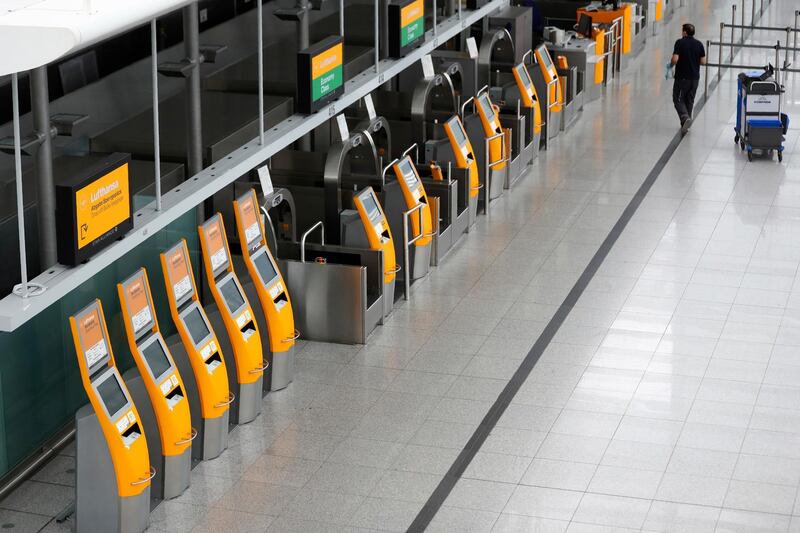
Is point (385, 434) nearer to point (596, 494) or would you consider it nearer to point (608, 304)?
point (596, 494)

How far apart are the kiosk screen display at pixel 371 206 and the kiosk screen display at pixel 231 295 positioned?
82.0 inches

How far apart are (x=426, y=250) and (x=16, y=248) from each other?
14.4 ft

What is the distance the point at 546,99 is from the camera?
15.9 m

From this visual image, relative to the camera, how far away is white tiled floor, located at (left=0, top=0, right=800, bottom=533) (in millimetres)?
8477

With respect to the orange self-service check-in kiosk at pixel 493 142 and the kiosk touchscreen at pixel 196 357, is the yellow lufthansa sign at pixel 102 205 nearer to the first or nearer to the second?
the kiosk touchscreen at pixel 196 357

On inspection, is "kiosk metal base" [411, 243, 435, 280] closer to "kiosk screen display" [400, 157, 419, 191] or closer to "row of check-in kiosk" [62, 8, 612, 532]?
"row of check-in kiosk" [62, 8, 612, 532]

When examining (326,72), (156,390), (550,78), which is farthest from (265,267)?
(550,78)

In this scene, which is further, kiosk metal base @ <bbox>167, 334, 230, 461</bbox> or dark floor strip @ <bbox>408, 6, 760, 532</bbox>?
kiosk metal base @ <bbox>167, 334, 230, 461</bbox>

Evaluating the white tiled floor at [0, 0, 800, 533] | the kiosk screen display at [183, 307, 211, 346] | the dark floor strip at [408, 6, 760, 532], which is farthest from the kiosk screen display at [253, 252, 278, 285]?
the dark floor strip at [408, 6, 760, 532]

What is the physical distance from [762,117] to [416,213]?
224 inches

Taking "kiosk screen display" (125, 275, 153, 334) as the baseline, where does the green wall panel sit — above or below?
below

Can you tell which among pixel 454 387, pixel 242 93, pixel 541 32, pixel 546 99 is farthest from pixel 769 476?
pixel 541 32

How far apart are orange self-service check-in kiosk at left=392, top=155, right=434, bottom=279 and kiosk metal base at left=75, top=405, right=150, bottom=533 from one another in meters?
4.51

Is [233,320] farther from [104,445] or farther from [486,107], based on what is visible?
[486,107]
